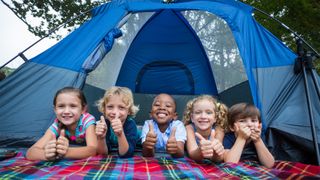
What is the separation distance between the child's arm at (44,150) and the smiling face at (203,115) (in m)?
0.94

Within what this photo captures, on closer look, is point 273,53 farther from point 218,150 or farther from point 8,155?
point 8,155

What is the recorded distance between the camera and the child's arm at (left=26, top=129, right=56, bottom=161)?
1.86 metres

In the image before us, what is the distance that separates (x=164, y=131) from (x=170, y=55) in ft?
4.59

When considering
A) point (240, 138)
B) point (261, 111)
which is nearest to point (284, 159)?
point (261, 111)

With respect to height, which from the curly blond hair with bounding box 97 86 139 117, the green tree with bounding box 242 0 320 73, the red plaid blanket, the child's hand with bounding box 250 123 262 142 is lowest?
the red plaid blanket

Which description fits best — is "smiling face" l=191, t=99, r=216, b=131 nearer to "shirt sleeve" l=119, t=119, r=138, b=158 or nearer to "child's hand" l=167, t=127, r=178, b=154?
"child's hand" l=167, t=127, r=178, b=154

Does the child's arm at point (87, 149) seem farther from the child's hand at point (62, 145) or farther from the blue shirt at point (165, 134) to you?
the blue shirt at point (165, 134)

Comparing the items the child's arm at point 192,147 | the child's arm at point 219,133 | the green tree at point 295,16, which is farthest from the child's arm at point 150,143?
the green tree at point 295,16

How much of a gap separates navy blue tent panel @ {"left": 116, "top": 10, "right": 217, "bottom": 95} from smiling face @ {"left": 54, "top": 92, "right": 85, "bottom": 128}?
1535 mm

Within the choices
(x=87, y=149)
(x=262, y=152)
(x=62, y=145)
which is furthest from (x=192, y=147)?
(x=62, y=145)

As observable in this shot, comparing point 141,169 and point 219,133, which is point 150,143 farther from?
point 219,133

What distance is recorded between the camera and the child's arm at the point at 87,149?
198cm

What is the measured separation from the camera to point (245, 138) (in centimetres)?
205

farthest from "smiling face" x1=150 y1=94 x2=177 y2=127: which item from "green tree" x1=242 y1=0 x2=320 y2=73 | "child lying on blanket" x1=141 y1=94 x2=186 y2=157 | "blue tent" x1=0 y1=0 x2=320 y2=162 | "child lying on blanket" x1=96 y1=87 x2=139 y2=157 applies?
"green tree" x1=242 y1=0 x2=320 y2=73
